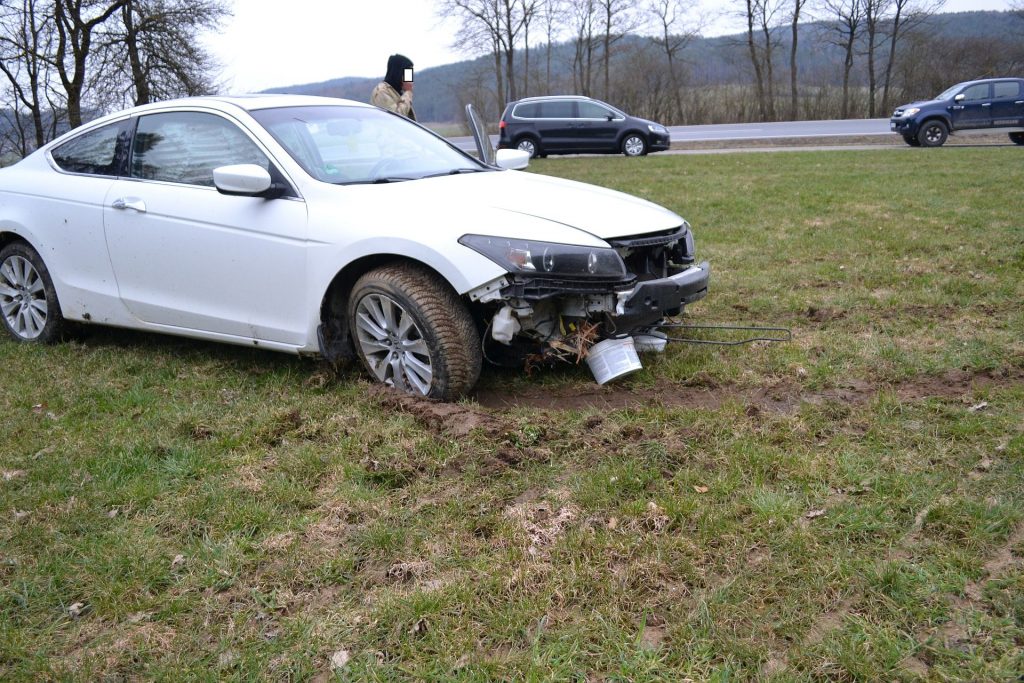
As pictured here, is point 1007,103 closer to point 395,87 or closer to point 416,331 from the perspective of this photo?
point 395,87

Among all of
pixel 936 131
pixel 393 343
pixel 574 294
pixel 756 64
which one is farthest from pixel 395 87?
pixel 756 64

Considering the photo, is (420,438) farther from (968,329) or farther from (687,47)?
(687,47)

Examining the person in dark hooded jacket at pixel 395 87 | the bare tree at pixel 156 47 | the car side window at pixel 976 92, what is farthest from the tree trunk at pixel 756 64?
the person in dark hooded jacket at pixel 395 87

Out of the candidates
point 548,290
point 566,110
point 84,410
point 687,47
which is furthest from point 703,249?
point 687,47

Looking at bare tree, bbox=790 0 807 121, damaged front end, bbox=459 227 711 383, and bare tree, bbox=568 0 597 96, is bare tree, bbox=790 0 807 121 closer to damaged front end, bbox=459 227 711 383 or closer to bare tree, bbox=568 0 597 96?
bare tree, bbox=568 0 597 96

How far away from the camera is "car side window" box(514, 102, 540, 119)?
2177 centimetres

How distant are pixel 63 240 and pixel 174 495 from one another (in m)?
2.69

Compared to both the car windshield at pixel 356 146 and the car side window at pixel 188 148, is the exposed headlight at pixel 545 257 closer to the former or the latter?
the car windshield at pixel 356 146

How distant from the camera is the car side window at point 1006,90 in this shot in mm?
19750

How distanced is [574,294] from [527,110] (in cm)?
1842

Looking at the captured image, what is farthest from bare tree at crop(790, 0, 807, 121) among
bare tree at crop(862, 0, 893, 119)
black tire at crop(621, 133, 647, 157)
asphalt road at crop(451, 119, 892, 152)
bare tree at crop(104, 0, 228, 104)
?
A: bare tree at crop(104, 0, 228, 104)

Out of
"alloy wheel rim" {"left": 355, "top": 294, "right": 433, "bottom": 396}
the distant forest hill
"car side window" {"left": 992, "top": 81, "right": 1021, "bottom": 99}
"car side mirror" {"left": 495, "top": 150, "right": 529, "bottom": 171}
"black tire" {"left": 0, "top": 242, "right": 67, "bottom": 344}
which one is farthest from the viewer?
the distant forest hill

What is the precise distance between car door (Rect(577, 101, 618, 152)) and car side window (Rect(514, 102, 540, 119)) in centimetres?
110

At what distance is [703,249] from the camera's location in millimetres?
8047
